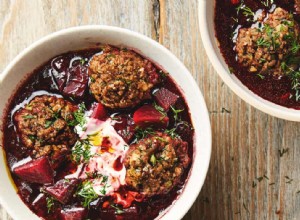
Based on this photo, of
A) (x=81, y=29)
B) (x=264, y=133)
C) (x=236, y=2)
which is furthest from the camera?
(x=264, y=133)

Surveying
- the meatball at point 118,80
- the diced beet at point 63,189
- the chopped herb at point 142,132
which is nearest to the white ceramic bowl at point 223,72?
the meatball at point 118,80

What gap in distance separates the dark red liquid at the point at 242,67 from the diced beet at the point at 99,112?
936 mm

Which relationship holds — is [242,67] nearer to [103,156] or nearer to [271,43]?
[271,43]

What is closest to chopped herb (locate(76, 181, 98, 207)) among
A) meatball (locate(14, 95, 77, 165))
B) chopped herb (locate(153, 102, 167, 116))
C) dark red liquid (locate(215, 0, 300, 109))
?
meatball (locate(14, 95, 77, 165))

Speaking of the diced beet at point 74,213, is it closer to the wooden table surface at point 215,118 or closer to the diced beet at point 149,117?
the wooden table surface at point 215,118

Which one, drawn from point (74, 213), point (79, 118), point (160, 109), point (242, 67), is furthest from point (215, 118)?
point (74, 213)

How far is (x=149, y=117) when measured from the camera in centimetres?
430

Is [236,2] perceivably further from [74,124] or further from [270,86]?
[74,124]

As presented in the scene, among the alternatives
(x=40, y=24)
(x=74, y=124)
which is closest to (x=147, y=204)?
(x=74, y=124)

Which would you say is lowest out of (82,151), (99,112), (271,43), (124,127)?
(82,151)

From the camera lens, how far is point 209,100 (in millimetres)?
4742

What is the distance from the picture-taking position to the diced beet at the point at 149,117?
4301mm

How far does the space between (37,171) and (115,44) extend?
3.28 ft

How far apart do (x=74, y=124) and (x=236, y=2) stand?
1413 mm
